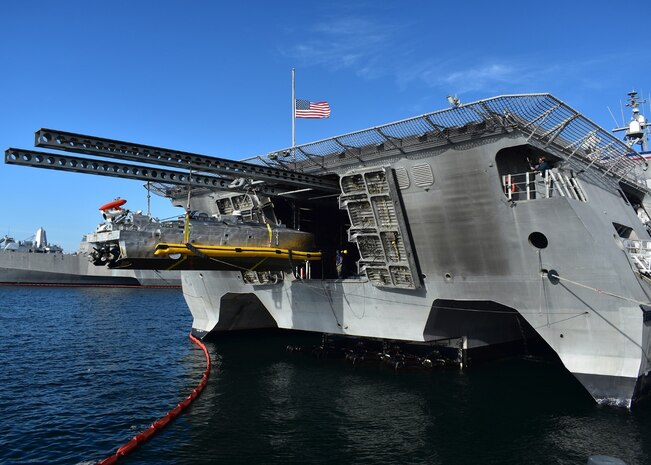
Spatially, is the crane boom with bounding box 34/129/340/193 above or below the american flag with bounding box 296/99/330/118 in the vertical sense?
below

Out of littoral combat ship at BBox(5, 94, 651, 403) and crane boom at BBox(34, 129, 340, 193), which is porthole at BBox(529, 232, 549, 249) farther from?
crane boom at BBox(34, 129, 340, 193)

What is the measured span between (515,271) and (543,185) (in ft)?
11.2

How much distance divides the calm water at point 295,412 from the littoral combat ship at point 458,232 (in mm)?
2194

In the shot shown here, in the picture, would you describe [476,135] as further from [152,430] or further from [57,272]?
[57,272]

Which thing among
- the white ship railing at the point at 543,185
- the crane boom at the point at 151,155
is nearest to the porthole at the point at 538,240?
the white ship railing at the point at 543,185

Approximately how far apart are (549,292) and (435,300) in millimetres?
4430

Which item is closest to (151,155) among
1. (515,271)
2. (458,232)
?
(458,232)

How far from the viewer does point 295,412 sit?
15609 millimetres

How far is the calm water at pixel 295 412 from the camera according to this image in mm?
12320

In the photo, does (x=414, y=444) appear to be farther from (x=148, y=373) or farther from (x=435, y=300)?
(x=148, y=373)

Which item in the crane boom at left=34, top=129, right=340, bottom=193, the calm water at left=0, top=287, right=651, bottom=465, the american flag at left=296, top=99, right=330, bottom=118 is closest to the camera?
the calm water at left=0, top=287, right=651, bottom=465

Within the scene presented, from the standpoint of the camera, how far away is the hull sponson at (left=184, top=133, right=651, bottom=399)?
15.6m

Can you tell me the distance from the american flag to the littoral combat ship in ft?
13.3

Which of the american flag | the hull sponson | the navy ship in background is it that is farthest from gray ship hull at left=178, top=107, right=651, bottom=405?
the navy ship in background
